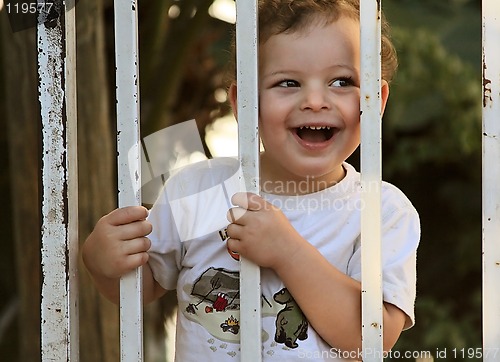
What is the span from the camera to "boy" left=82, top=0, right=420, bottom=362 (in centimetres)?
140

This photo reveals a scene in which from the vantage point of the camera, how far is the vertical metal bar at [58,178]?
1322mm

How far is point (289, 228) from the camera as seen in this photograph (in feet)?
4.58

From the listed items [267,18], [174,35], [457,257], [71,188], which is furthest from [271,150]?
[457,257]

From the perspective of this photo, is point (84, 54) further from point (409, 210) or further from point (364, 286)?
point (364, 286)

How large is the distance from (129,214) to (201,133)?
173cm

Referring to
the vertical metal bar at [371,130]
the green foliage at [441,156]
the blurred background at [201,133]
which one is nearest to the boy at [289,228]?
the vertical metal bar at [371,130]

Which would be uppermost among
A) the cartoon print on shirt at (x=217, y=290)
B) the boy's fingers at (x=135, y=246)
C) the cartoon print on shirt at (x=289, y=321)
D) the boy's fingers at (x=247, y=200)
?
the boy's fingers at (x=247, y=200)

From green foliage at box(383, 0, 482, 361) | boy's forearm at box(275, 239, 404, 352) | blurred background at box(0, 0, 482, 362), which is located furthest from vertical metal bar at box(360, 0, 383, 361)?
green foliage at box(383, 0, 482, 361)

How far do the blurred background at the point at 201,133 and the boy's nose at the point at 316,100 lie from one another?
1.02m

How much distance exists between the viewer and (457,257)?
13.3 ft

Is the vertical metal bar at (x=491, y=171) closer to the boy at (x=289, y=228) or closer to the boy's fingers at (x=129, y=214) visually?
the boy at (x=289, y=228)

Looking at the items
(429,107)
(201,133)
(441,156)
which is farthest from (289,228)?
(441,156)

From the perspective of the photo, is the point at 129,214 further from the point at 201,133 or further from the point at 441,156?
the point at 441,156

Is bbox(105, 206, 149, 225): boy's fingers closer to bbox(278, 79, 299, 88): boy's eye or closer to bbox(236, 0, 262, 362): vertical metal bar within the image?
bbox(236, 0, 262, 362): vertical metal bar
